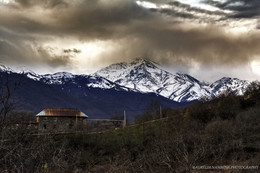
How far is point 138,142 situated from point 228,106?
10538 millimetres

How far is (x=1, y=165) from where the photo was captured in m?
4.09

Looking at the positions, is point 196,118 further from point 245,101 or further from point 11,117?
point 11,117

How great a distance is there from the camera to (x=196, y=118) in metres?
32.6

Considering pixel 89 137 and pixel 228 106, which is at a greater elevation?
pixel 228 106

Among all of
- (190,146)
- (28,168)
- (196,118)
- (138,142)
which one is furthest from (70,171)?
(196,118)

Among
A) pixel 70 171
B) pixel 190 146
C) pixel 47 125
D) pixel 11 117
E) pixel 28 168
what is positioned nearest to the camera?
pixel 28 168

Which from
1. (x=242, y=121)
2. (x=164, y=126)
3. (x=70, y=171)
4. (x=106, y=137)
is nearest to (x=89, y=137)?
(x=106, y=137)

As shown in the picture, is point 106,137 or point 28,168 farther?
point 106,137

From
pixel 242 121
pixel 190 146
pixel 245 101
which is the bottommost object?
pixel 190 146

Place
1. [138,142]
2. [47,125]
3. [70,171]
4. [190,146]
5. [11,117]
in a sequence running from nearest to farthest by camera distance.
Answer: [11,117], [70,171], [190,146], [138,142], [47,125]

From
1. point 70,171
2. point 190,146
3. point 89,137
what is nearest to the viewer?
point 70,171

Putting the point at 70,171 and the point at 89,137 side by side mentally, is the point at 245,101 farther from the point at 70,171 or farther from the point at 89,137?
the point at 70,171

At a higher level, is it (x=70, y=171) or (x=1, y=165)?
(x=1, y=165)

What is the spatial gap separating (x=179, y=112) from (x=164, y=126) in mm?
3750
